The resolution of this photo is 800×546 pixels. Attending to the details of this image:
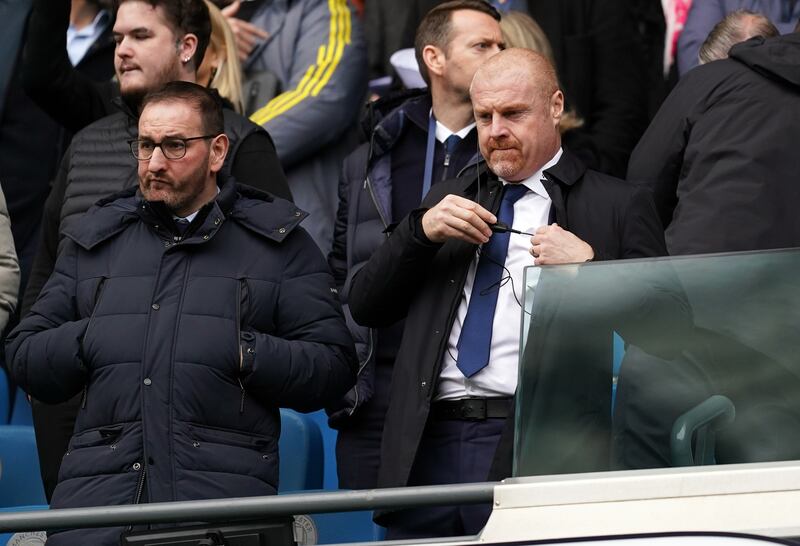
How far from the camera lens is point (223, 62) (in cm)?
619

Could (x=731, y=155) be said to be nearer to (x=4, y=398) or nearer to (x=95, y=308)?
(x=95, y=308)

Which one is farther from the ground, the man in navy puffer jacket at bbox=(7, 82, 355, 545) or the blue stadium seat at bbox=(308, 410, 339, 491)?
the man in navy puffer jacket at bbox=(7, 82, 355, 545)

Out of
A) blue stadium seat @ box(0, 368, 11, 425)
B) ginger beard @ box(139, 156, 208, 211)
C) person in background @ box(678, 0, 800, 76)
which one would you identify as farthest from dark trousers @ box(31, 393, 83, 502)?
person in background @ box(678, 0, 800, 76)

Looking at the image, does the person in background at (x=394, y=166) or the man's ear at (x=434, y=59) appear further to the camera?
the man's ear at (x=434, y=59)

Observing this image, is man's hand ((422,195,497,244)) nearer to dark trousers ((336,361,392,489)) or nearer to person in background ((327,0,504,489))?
person in background ((327,0,504,489))

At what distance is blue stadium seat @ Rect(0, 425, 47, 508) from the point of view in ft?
19.2

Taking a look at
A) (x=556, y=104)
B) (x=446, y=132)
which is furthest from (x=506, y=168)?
(x=446, y=132)

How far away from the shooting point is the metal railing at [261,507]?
3625 millimetres

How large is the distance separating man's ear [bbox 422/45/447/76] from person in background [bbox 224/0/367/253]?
95cm

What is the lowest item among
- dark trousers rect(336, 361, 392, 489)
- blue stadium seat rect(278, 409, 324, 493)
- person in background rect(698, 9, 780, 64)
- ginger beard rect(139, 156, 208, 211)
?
blue stadium seat rect(278, 409, 324, 493)

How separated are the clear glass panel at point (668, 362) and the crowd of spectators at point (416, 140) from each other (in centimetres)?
43

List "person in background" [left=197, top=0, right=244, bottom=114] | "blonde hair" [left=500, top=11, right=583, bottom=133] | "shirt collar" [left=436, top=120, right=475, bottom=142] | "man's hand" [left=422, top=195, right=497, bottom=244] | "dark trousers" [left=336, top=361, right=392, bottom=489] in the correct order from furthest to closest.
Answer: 1. "blonde hair" [left=500, top=11, right=583, bottom=133]
2. "person in background" [left=197, top=0, right=244, bottom=114]
3. "shirt collar" [left=436, top=120, right=475, bottom=142]
4. "dark trousers" [left=336, top=361, right=392, bottom=489]
5. "man's hand" [left=422, top=195, right=497, bottom=244]

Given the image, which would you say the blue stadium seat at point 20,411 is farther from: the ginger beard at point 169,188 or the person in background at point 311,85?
the ginger beard at point 169,188

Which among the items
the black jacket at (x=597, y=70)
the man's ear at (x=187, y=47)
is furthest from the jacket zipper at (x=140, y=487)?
the black jacket at (x=597, y=70)
